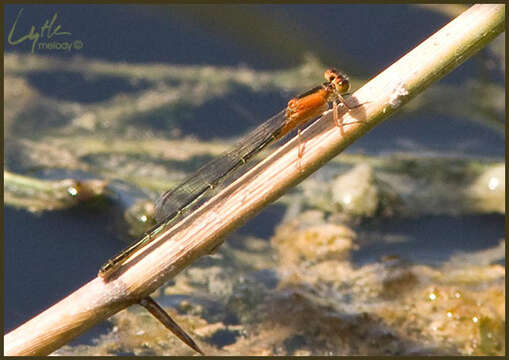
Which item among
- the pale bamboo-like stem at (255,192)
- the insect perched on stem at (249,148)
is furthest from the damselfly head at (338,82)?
the pale bamboo-like stem at (255,192)

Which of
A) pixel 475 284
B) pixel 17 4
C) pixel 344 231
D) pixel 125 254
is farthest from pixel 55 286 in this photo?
pixel 17 4

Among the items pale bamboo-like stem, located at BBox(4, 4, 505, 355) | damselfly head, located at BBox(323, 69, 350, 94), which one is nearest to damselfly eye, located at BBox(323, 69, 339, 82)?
damselfly head, located at BBox(323, 69, 350, 94)

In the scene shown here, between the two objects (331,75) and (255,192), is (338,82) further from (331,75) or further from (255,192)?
(255,192)

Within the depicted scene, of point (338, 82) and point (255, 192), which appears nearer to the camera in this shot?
point (255, 192)

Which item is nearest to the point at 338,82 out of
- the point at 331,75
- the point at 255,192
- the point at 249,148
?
the point at 331,75

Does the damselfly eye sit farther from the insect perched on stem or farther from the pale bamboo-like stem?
the pale bamboo-like stem

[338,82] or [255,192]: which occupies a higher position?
[338,82]

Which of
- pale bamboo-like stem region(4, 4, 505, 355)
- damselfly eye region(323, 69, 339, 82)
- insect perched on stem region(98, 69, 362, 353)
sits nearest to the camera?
pale bamboo-like stem region(4, 4, 505, 355)

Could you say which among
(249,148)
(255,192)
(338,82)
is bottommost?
(255,192)
